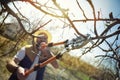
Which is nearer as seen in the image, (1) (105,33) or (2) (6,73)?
(1) (105,33)

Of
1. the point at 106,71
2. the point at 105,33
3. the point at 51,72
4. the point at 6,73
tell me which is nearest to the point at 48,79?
the point at 51,72

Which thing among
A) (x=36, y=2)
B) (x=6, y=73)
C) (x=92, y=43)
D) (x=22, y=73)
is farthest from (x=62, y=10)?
(x=6, y=73)

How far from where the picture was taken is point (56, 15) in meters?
2.37

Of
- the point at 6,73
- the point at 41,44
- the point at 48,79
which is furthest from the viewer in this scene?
the point at 48,79

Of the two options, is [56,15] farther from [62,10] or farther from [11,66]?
[11,66]

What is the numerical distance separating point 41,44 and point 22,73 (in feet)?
2.17

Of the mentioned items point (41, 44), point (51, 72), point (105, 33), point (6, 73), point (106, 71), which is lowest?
point (51, 72)

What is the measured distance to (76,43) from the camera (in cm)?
312

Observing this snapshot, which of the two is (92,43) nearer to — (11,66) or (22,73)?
(22,73)

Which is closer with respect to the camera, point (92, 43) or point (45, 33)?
point (92, 43)

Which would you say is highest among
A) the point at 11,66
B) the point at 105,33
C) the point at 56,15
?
the point at 56,15

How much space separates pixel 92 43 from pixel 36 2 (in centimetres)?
92

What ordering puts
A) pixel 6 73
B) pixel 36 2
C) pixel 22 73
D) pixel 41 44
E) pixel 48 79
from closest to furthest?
1. pixel 36 2
2. pixel 22 73
3. pixel 41 44
4. pixel 6 73
5. pixel 48 79

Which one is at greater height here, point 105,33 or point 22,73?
point 105,33
